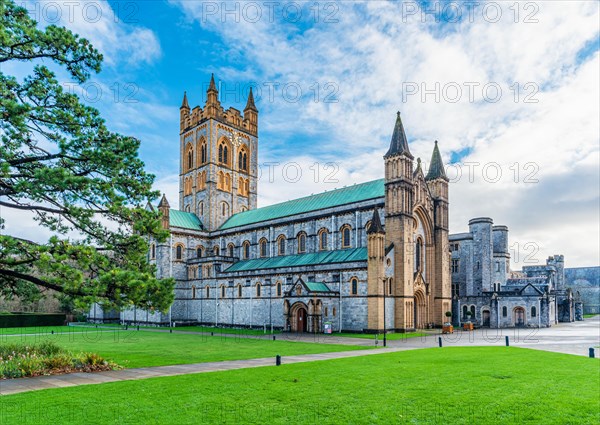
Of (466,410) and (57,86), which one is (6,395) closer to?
(57,86)

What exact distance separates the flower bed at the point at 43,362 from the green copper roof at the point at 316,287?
2724cm

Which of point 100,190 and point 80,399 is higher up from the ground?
point 100,190

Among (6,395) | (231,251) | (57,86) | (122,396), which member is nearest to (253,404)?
(122,396)

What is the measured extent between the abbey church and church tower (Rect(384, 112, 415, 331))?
0.11m

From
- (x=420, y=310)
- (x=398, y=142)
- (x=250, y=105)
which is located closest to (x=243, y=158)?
(x=250, y=105)

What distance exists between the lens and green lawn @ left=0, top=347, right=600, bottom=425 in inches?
479

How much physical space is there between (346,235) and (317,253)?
4.38 metres

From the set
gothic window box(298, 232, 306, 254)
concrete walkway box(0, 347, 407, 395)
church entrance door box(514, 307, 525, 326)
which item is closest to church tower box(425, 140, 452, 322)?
church entrance door box(514, 307, 525, 326)

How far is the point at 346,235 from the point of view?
5203 cm

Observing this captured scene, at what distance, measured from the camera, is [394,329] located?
46.2 metres

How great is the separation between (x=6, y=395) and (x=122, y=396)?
4072 millimetres

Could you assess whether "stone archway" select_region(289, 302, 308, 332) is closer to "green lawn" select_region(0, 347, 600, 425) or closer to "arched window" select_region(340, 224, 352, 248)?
"arched window" select_region(340, 224, 352, 248)

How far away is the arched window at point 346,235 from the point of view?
51.6m

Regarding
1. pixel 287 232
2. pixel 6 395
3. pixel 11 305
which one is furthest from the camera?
pixel 11 305
